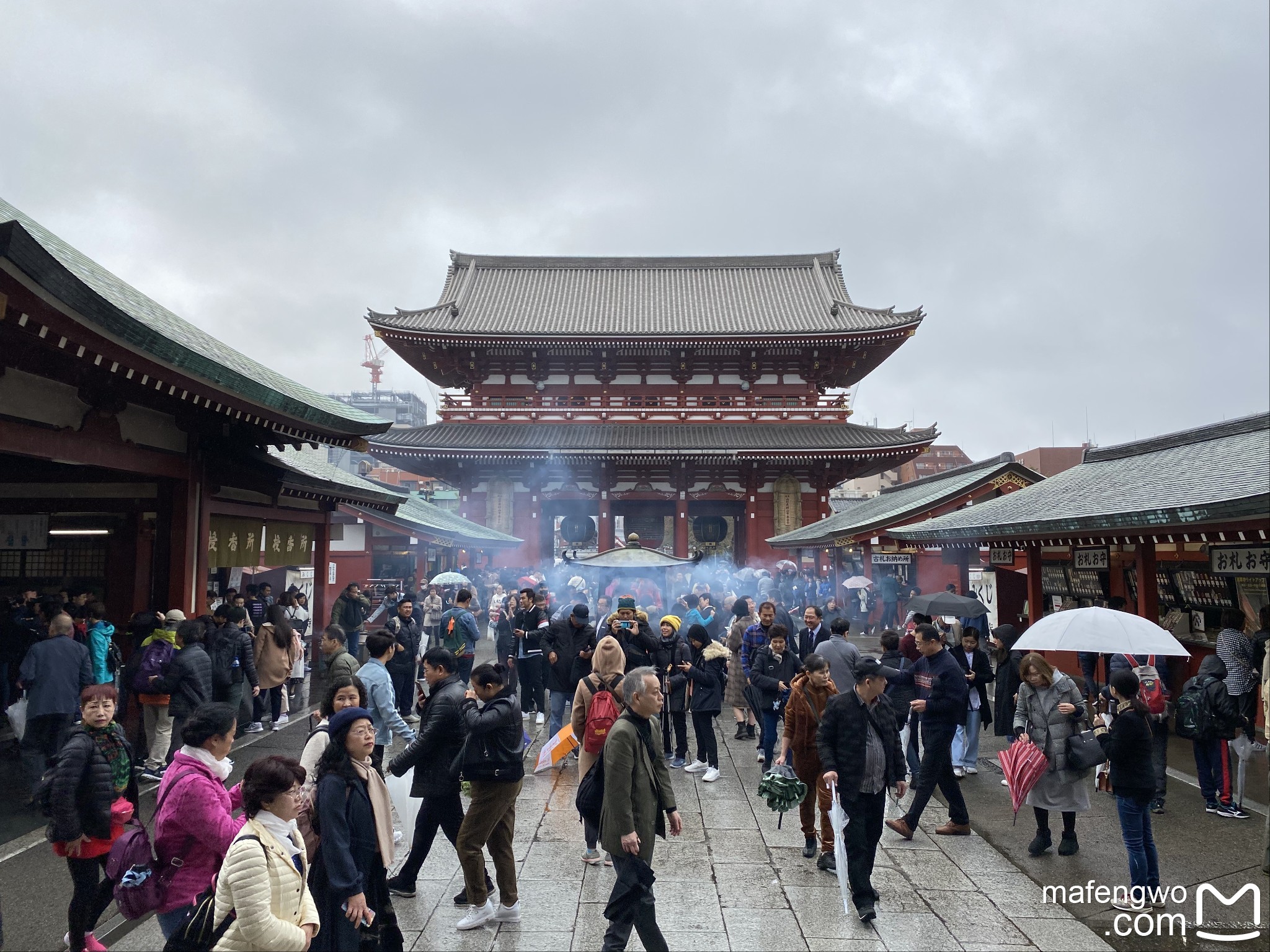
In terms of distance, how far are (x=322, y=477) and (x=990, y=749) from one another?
10792 mm

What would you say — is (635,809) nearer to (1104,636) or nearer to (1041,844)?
(1041,844)

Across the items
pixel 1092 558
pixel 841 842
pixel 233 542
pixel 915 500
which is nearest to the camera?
pixel 841 842

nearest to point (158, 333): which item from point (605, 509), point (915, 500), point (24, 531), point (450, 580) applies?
point (24, 531)

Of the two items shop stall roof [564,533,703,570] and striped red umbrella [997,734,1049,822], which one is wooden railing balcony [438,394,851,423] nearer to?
shop stall roof [564,533,703,570]

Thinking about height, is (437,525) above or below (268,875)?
above

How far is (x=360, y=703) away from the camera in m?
4.88

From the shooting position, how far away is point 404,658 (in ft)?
29.9

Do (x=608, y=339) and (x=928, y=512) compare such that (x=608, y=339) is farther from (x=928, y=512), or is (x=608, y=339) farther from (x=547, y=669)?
(x=547, y=669)

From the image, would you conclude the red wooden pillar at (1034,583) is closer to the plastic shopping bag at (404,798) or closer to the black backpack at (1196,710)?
the black backpack at (1196,710)

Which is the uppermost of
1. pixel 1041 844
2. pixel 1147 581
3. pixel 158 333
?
pixel 158 333

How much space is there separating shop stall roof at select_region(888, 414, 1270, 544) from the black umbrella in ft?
3.11

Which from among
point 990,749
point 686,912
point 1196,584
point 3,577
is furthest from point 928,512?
point 3,577

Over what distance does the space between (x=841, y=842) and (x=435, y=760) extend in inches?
107

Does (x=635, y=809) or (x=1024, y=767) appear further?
(x=1024, y=767)
